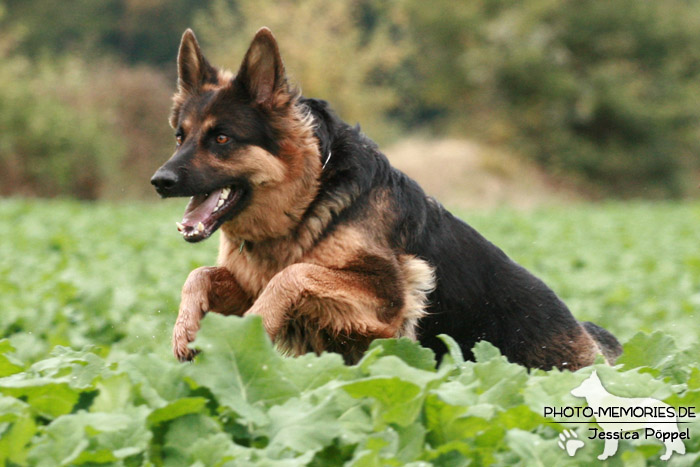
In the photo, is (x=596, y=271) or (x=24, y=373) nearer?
(x=24, y=373)

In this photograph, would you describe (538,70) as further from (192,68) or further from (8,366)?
(8,366)

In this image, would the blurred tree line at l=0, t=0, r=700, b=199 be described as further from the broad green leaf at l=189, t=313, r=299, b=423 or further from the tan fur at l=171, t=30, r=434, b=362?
the broad green leaf at l=189, t=313, r=299, b=423

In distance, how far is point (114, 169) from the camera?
109 feet

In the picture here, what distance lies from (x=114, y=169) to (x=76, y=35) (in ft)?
94.5

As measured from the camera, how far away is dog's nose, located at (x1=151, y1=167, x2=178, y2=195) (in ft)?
15.0

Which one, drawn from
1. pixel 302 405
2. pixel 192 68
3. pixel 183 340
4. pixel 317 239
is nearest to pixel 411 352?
pixel 302 405

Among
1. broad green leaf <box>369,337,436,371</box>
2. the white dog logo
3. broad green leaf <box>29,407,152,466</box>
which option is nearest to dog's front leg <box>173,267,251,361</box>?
broad green leaf <box>369,337,436,371</box>

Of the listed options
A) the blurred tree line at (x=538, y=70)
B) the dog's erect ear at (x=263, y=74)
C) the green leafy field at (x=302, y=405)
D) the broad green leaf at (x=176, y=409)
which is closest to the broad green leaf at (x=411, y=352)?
the green leafy field at (x=302, y=405)

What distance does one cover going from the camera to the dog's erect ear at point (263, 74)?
16.0 ft

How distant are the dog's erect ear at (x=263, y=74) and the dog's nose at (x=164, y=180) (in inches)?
26.6

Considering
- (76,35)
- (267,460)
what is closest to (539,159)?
(76,35)

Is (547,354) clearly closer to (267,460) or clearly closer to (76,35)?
(267,460)

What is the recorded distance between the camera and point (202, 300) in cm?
473

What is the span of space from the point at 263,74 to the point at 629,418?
9.42ft
